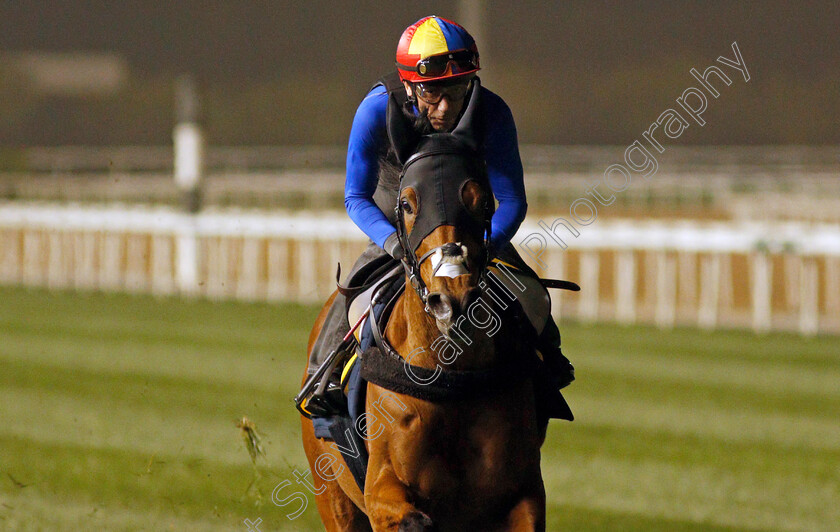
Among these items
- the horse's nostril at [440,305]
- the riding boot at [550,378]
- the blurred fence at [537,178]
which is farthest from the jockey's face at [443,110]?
the blurred fence at [537,178]

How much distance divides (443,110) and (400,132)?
0.61ft

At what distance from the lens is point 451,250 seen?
328cm

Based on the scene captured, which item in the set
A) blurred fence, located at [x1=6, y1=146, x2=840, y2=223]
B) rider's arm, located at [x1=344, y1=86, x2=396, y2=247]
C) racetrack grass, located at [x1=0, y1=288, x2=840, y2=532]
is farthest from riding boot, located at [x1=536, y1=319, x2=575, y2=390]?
blurred fence, located at [x1=6, y1=146, x2=840, y2=223]

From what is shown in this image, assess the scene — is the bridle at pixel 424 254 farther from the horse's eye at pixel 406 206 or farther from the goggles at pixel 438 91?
the goggles at pixel 438 91

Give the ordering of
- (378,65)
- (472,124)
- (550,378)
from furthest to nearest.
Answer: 1. (378,65)
2. (550,378)
3. (472,124)

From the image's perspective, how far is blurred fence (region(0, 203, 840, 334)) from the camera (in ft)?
45.0

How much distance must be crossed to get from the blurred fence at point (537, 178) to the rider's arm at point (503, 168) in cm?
1719

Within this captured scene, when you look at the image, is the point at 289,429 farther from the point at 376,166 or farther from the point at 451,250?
the point at 451,250

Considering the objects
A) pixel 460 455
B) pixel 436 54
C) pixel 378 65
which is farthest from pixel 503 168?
pixel 378 65

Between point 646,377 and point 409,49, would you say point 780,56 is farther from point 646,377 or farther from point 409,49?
point 409,49

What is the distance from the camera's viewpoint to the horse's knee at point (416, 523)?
3.46m

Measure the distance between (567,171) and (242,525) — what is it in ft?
90.4

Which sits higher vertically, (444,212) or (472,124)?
(472,124)

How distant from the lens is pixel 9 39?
33125 mm
